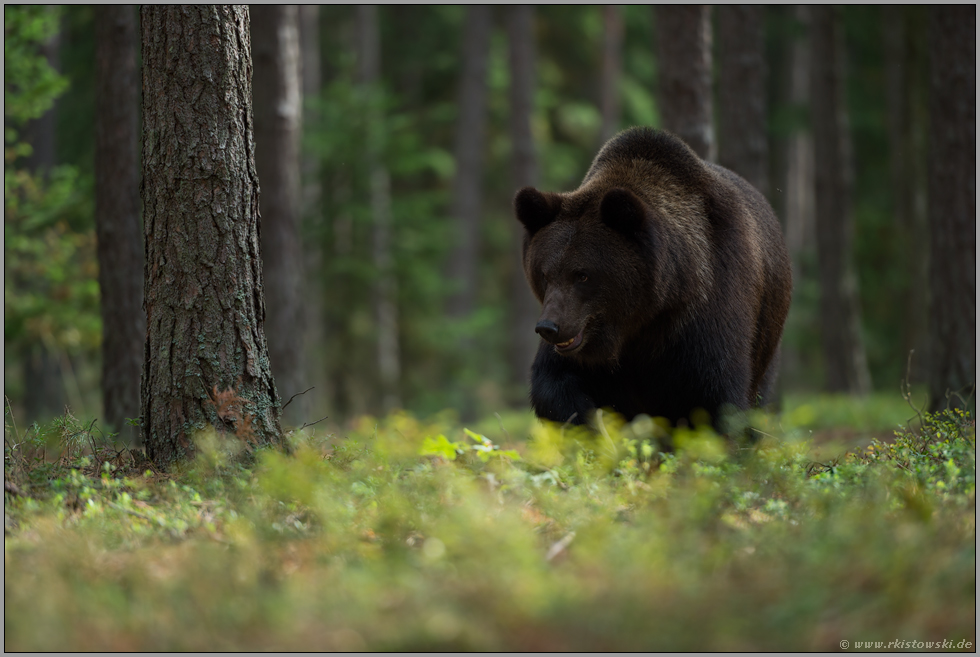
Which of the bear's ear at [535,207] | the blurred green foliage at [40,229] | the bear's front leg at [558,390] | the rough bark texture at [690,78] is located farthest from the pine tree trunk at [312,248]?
the bear's ear at [535,207]

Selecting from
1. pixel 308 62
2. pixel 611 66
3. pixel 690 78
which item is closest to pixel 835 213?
pixel 690 78

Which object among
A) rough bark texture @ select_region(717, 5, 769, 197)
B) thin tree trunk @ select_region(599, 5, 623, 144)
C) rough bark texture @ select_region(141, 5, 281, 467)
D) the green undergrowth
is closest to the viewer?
the green undergrowth

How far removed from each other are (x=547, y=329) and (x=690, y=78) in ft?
18.3

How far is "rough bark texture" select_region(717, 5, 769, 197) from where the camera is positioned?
11.1 meters

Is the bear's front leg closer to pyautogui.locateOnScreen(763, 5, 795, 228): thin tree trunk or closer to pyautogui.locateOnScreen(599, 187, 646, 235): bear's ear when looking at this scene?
pyautogui.locateOnScreen(599, 187, 646, 235): bear's ear

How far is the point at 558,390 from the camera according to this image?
6199 millimetres

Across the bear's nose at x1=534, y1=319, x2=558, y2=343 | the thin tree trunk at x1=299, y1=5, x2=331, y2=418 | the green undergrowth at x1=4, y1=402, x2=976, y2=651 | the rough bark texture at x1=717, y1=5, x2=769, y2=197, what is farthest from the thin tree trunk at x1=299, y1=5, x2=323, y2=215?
the green undergrowth at x1=4, y1=402, x2=976, y2=651

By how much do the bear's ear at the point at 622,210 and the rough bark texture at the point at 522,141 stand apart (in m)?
12.9

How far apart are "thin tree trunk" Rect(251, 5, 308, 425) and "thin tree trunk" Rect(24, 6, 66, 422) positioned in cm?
540

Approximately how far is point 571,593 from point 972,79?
29.4ft

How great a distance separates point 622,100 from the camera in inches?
1059

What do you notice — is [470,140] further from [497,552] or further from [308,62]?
[497,552]

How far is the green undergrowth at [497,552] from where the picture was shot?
279 cm

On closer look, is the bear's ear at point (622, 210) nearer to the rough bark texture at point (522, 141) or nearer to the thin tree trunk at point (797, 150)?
the rough bark texture at point (522, 141)
